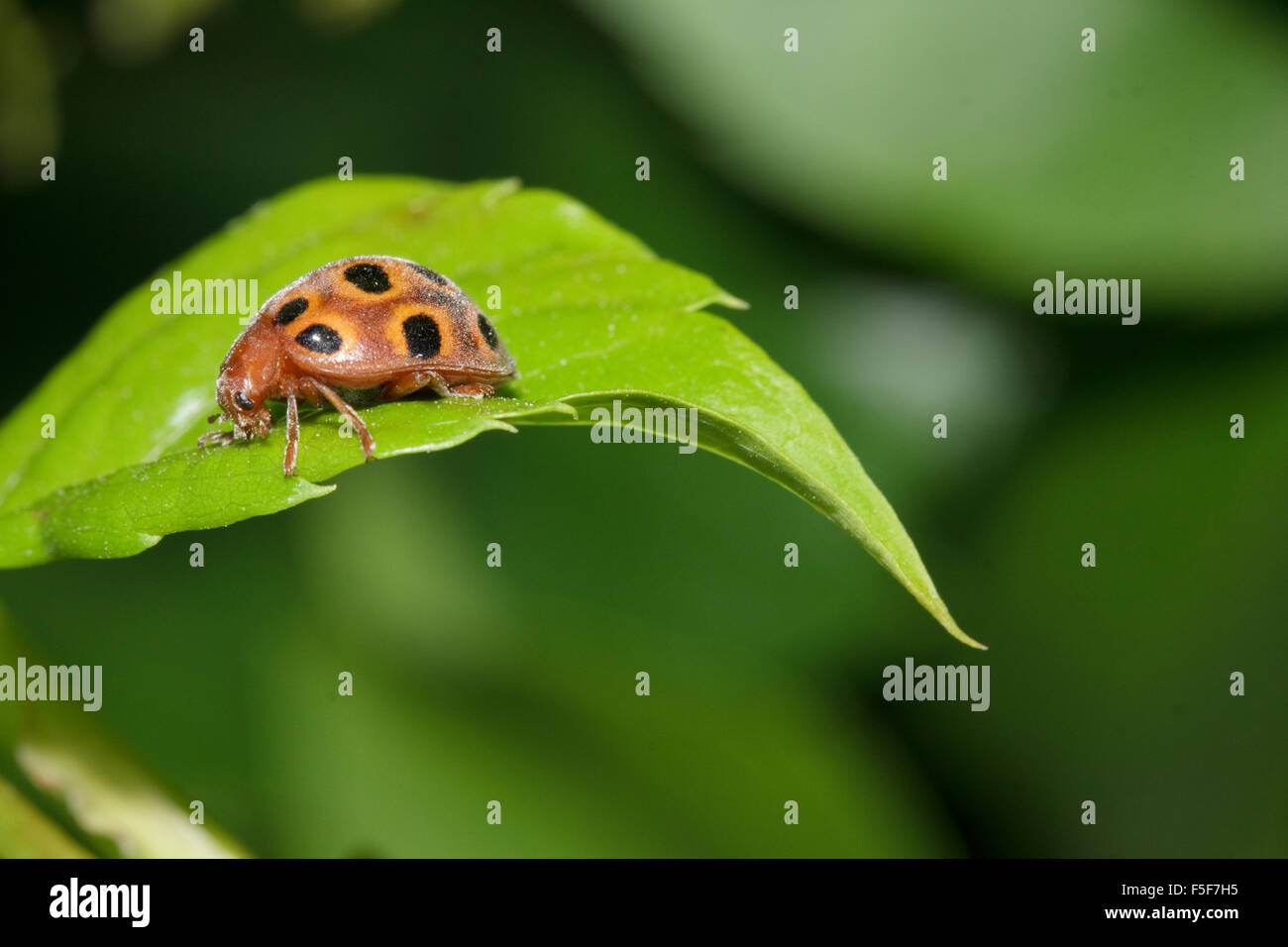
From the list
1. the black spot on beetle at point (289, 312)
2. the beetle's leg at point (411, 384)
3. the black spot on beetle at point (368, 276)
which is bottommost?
the beetle's leg at point (411, 384)

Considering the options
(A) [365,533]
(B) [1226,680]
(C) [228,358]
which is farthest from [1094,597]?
(C) [228,358]

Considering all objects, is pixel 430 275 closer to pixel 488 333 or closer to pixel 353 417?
pixel 488 333

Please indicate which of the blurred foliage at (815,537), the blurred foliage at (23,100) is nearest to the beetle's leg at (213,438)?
the blurred foliage at (815,537)

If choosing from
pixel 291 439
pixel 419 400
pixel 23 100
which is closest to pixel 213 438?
pixel 291 439

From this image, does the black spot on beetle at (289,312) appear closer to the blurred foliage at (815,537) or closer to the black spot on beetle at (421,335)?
the black spot on beetle at (421,335)

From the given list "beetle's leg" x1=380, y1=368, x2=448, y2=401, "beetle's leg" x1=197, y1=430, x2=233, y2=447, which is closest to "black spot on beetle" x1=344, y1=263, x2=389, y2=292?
"beetle's leg" x1=380, y1=368, x2=448, y2=401

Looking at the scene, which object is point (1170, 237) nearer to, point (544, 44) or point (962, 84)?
point (962, 84)
